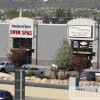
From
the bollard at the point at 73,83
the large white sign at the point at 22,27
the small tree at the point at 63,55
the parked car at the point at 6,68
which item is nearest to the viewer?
the bollard at the point at 73,83

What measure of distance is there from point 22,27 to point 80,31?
8.31m

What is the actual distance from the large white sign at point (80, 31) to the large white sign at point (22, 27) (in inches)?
227

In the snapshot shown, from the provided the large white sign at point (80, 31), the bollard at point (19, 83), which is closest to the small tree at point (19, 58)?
the large white sign at point (80, 31)

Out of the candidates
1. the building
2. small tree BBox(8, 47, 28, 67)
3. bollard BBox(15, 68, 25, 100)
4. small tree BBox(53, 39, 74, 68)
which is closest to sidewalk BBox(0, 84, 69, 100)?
bollard BBox(15, 68, 25, 100)

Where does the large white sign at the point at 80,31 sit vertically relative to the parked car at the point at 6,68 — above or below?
above

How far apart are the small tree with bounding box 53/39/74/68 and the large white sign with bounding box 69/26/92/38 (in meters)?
2.35

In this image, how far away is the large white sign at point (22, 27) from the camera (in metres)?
70.5

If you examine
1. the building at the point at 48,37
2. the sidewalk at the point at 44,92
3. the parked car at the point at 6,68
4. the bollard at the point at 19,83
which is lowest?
the sidewalk at the point at 44,92

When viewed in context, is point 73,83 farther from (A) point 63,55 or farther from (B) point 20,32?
(B) point 20,32

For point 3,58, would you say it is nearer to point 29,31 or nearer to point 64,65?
point 29,31

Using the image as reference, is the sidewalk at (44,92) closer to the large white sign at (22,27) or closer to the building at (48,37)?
the building at (48,37)

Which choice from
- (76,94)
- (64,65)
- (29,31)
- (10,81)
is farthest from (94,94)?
(29,31)

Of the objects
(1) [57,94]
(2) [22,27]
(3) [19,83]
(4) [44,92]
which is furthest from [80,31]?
(3) [19,83]

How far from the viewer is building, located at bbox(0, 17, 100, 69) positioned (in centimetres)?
6738
